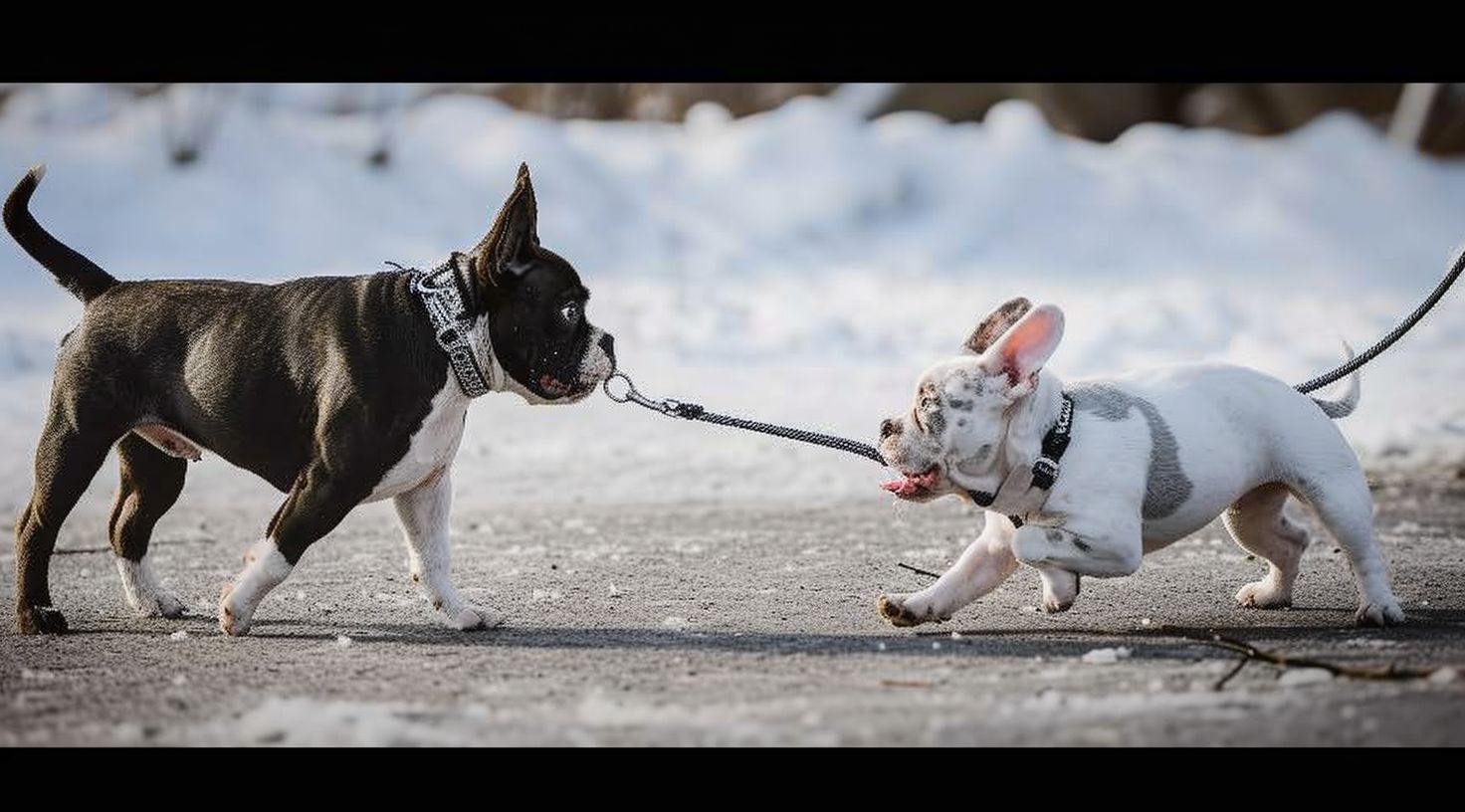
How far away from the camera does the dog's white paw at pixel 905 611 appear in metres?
3.98

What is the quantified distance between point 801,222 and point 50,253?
9.92 m

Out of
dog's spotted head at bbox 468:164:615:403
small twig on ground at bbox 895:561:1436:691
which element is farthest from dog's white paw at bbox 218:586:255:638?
small twig on ground at bbox 895:561:1436:691

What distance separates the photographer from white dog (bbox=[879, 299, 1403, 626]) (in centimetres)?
377

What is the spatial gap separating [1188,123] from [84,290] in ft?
45.0

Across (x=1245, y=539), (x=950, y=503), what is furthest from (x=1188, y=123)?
(x=1245, y=539)

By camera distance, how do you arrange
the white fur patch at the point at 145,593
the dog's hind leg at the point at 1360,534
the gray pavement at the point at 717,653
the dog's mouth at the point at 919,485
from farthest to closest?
the white fur patch at the point at 145,593 < the dog's hind leg at the point at 1360,534 < the dog's mouth at the point at 919,485 < the gray pavement at the point at 717,653

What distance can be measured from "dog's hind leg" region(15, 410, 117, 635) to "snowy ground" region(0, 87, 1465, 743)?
0.10 m

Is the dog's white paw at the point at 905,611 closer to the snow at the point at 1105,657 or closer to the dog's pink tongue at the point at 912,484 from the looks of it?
the dog's pink tongue at the point at 912,484

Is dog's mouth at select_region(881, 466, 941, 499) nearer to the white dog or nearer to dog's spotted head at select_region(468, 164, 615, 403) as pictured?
the white dog

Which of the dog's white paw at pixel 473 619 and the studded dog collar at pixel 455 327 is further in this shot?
the dog's white paw at pixel 473 619

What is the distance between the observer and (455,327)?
4023 millimetres

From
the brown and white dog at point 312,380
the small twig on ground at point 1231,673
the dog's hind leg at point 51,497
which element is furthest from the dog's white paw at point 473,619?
the small twig on ground at point 1231,673

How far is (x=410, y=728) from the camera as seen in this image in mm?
3031

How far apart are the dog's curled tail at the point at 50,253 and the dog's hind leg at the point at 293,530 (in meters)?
0.89
